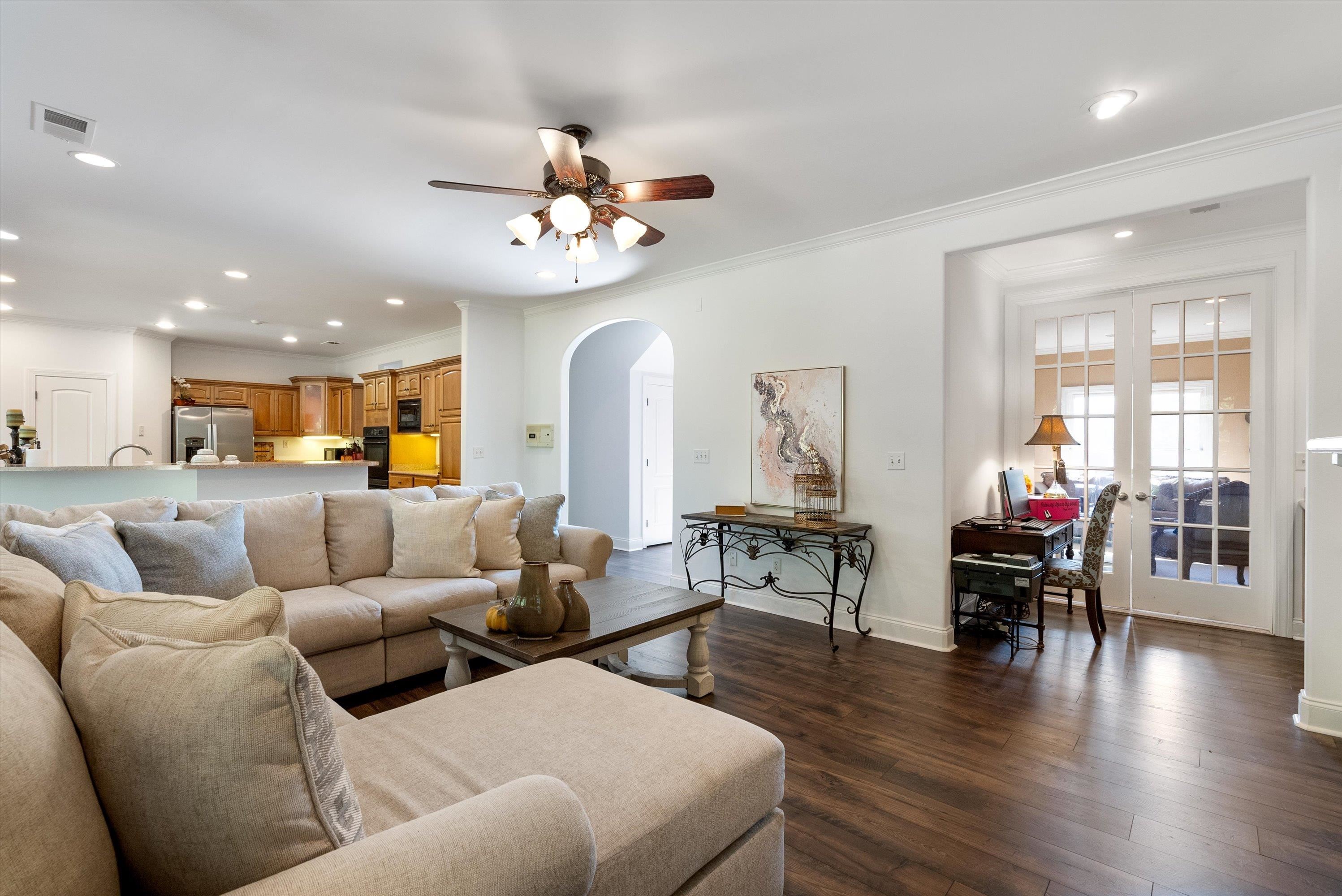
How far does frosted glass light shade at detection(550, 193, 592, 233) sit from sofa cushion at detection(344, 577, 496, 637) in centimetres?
183

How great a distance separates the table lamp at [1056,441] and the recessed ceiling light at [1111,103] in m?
2.41

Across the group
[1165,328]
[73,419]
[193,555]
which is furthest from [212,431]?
[1165,328]

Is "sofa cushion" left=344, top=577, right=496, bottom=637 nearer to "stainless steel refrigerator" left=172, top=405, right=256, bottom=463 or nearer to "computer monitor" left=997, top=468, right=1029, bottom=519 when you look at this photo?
"computer monitor" left=997, top=468, right=1029, bottom=519

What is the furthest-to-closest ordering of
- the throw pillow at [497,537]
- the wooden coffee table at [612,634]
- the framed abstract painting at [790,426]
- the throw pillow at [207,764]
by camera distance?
1. the framed abstract painting at [790,426]
2. the throw pillow at [497,537]
3. the wooden coffee table at [612,634]
4. the throw pillow at [207,764]

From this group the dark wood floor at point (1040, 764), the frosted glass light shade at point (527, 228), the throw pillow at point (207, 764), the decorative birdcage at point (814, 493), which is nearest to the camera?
the throw pillow at point (207, 764)

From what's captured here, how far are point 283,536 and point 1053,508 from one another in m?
4.78

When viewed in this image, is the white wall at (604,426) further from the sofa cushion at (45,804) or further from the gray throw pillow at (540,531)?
the sofa cushion at (45,804)

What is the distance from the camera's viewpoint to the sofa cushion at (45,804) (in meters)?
0.64

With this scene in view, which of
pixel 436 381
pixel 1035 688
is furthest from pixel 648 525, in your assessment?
pixel 1035 688

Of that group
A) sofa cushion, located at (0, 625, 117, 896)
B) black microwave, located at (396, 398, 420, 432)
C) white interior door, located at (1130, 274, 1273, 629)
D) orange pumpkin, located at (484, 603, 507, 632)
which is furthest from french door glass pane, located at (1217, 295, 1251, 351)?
black microwave, located at (396, 398, 420, 432)

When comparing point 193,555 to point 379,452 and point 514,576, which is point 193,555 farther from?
point 379,452

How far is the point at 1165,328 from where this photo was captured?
434 cm

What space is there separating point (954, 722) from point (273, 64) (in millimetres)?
3710

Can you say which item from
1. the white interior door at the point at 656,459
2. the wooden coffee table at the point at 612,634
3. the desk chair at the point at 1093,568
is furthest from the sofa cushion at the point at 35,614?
the white interior door at the point at 656,459
